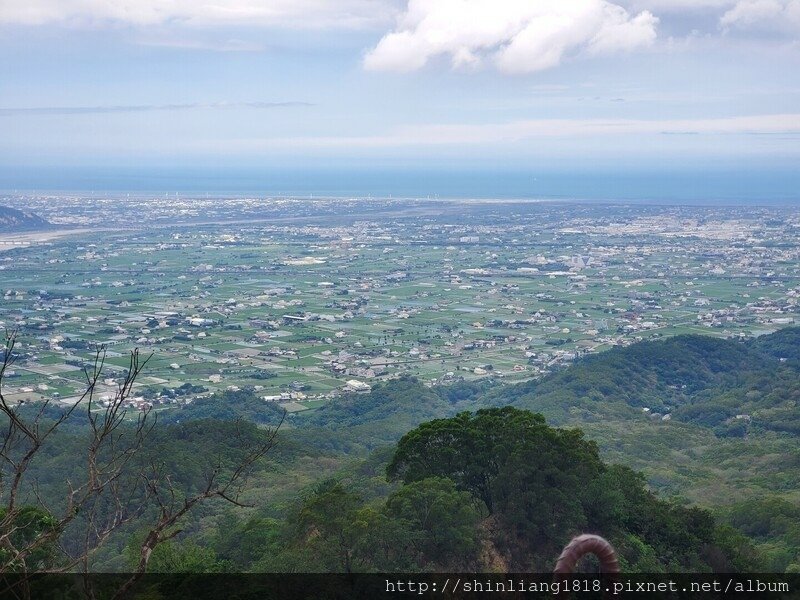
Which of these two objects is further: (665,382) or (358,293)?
(358,293)

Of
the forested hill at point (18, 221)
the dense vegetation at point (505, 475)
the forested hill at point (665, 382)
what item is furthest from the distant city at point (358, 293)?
the forested hill at point (665, 382)

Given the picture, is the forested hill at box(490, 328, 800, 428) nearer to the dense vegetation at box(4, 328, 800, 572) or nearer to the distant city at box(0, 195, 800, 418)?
the dense vegetation at box(4, 328, 800, 572)

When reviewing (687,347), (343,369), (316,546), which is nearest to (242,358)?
(343,369)

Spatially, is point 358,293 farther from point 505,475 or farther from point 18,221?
point 18,221

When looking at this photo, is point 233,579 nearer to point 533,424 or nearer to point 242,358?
point 533,424

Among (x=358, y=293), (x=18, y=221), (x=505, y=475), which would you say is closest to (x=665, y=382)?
(x=505, y=475)

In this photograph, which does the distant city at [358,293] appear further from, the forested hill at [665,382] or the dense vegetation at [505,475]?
the forested hill at [665,382]
